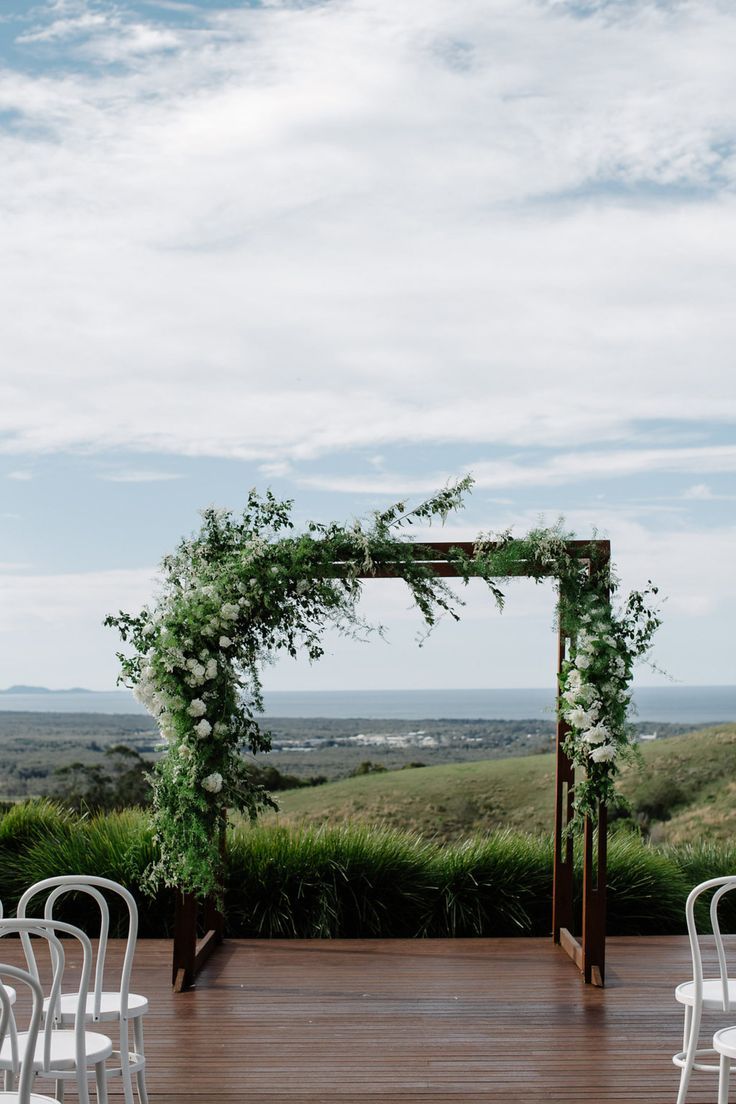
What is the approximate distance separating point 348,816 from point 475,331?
505 centimetres

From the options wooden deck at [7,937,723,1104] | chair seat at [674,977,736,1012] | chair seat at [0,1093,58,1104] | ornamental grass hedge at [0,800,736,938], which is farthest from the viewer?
ornamental grass hedge at [0,800,736,938]

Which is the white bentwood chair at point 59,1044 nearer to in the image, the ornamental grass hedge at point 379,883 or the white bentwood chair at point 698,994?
the white bentwood chair at point 698,994

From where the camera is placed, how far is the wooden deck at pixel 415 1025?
4465mm

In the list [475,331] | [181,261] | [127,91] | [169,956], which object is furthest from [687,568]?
[169,956]

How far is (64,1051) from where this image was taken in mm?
3475

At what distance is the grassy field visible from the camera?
35.1ft

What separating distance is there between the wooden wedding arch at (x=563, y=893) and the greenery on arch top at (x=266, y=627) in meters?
0.06

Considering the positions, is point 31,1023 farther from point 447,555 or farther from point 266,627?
point 447,555

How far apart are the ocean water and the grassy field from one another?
5.09 meters

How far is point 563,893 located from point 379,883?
4.27 feet

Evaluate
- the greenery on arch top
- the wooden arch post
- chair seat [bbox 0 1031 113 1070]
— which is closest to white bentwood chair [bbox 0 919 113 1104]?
chair seat [bbox 0 1031 113 1070]

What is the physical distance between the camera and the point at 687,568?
1472 cm

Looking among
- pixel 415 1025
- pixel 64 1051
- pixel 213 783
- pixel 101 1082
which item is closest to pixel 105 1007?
pixel 101 1082

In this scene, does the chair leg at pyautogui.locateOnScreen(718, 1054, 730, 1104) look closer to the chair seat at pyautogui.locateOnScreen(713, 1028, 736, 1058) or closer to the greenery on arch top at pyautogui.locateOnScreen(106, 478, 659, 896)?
the chair seat at pyautogui.locateOnScreen(713, 1028, 736, 1058)
